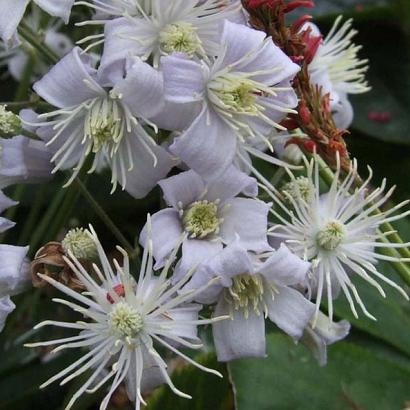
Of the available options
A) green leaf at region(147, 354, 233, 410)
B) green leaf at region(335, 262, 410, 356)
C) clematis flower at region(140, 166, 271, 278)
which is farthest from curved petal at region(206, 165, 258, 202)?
green leaf at region(335, 262, 410, 356)

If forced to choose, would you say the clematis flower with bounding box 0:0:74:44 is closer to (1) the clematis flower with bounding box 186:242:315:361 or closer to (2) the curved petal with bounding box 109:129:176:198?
(2) the curved petal with bounding box 109:129:176:198

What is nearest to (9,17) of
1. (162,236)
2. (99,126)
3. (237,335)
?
(99,126)

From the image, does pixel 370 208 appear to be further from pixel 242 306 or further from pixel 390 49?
pixel 390 49

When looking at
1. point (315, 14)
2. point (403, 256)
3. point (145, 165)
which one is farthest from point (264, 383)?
point (315, 14)

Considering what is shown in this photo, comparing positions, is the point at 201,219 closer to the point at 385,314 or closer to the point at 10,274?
the point at 10,274

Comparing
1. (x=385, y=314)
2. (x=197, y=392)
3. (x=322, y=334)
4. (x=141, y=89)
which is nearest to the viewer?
(x=141, y=89)

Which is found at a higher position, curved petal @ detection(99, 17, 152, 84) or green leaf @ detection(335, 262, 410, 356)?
curved petal @ detection(99, 17, 152, 84)
